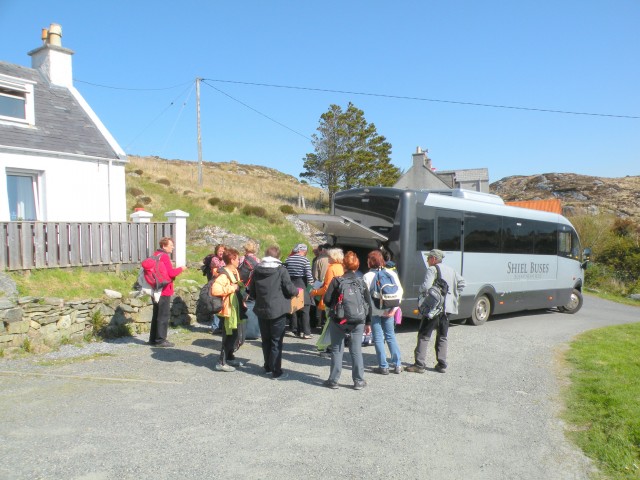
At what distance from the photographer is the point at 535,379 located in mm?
7312

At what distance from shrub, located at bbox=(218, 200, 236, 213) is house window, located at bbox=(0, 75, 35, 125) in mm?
15300

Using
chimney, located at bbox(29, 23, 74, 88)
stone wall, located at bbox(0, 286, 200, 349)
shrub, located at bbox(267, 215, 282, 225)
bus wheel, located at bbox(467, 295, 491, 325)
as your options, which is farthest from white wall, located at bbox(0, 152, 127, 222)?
shrub, located at bbox(267, 215, 282, 225)

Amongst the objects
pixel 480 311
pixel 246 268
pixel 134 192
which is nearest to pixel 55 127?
pixel 246 268

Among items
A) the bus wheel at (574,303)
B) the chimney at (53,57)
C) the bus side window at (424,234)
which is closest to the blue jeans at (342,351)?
the bus side window at (424,234)

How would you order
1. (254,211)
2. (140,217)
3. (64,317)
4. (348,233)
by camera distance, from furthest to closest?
(254,211) → (140,217) → (348,233) → (64,317)

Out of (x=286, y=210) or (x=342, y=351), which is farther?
(x=286, y=210)

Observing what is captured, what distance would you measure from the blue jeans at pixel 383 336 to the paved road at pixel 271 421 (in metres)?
0.28

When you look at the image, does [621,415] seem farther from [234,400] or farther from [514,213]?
[514,213]

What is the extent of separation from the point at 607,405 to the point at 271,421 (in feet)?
12.9

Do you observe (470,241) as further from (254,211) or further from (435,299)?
(254,211)

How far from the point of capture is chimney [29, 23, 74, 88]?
1566 centimetres

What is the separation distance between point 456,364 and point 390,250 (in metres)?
3.06

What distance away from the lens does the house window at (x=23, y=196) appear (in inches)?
511

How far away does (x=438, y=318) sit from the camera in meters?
7.22
